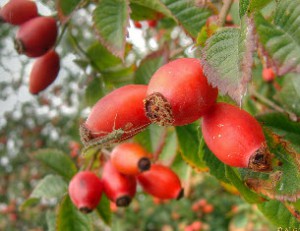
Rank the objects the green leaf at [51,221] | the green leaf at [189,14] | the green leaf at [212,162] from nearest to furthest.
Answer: the green leaf at [212,162], the green leaf at [189,14], the green leaf at [51,221]

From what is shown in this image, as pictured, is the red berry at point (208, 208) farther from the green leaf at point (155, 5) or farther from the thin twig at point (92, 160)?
the green leaf at point (155, 5)

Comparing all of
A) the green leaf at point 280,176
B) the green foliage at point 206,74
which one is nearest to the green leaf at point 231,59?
the green foliage at point 206,74

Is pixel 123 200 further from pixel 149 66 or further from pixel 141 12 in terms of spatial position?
pixel 141 12

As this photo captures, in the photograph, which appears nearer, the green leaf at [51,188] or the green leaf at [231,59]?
the green leaf at [231,59]

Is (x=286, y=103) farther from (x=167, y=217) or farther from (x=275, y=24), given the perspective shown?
(x=167, y=217)

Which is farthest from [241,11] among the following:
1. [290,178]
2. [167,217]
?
[167,217]

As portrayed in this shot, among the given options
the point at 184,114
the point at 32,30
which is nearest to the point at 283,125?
the point at 184,114
